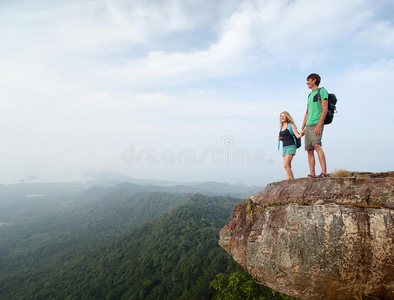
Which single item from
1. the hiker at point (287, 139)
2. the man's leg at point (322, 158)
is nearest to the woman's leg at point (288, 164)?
the hiker at point (287, 139)

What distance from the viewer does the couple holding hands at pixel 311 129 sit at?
5.95 m

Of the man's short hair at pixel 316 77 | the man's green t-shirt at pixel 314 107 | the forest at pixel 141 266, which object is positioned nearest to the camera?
the man's green t-shirt at pixel 314 107

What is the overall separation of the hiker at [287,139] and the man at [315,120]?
404 mm

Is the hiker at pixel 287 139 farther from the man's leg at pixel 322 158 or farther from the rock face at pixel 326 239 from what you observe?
the rock face at pixel 326 239

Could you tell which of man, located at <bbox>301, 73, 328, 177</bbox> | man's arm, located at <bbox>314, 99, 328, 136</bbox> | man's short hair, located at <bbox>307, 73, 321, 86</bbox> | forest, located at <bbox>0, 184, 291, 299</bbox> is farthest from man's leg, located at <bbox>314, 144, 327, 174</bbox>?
forest, located at <bbox>0, 184, 291, 299</bbox>

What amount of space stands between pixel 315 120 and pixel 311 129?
0.98 feet

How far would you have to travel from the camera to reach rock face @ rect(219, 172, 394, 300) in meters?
4.41

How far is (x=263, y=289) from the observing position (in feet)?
41.5

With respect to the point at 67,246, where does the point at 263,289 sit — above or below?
above

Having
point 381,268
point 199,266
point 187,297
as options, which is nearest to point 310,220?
point 381,268

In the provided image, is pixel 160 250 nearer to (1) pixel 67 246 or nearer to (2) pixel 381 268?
(2) pixel 381 268

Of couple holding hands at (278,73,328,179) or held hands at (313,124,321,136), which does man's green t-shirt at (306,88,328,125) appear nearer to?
couple holding hands at (278,73,328,179)

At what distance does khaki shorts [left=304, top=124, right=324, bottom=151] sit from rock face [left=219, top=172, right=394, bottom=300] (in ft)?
3.90

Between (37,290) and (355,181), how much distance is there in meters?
103
